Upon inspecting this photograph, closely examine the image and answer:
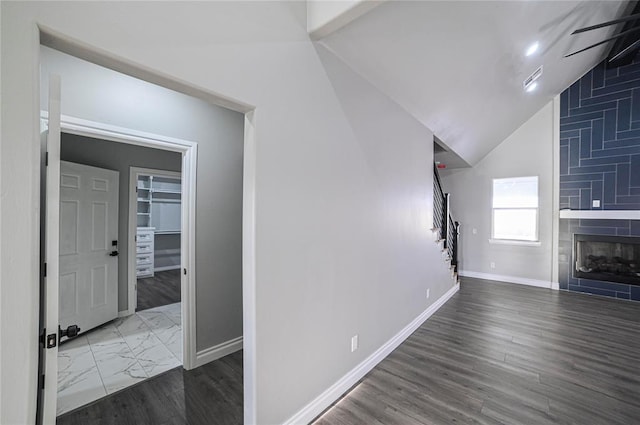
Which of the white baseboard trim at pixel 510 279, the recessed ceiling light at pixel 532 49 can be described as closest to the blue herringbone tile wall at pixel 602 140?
the white baseboard trim at pixel 510 279

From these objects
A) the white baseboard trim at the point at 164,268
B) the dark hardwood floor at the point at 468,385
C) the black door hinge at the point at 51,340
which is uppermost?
the black door hinge at the point at 51,340

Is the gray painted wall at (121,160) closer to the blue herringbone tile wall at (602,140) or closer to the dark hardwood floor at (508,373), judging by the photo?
the dark hardwood floor at (508,373)

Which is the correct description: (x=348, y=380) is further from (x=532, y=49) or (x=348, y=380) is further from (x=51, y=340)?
(x=532, y=49)

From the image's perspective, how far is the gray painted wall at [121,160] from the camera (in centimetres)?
334

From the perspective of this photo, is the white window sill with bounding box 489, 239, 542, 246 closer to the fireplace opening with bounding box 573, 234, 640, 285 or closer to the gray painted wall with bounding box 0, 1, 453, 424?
the fireplace opening with bounding box 573, 234, 640, 285

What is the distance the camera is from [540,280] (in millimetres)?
5570

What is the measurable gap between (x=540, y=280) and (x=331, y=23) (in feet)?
20.9

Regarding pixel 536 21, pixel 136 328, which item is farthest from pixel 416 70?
pixel 136 328

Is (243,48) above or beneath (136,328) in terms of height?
above

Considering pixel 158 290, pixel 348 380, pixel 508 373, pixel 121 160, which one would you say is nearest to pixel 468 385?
pixel 508 373

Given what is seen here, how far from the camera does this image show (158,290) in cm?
530

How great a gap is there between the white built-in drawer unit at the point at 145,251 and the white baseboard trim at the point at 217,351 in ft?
15.5

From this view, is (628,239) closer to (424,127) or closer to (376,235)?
(424,127)

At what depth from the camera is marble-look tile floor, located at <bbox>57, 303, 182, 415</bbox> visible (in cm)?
226
